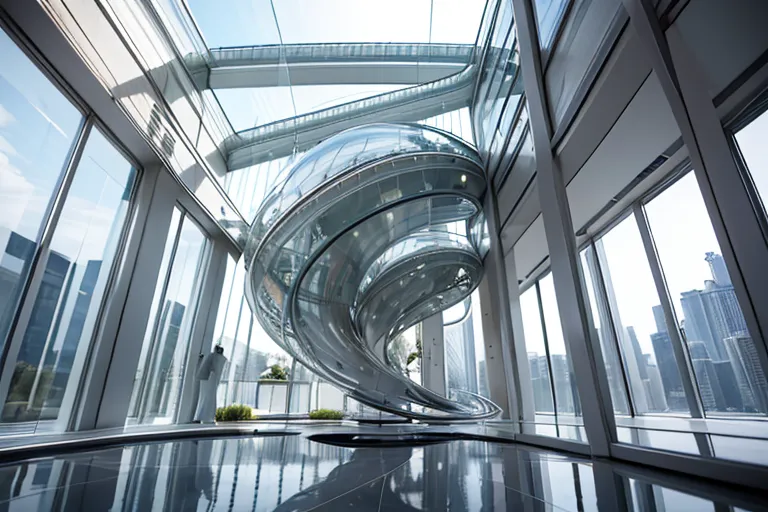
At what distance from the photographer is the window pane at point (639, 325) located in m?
6.09

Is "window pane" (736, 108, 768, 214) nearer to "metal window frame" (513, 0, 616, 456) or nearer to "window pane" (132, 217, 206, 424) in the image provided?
"metal window frame" (513, 0, 616, 456)

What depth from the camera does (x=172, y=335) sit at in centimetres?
729

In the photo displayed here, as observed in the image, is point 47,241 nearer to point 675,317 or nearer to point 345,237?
point 345,237

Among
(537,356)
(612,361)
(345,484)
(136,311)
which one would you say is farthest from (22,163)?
(537,356)

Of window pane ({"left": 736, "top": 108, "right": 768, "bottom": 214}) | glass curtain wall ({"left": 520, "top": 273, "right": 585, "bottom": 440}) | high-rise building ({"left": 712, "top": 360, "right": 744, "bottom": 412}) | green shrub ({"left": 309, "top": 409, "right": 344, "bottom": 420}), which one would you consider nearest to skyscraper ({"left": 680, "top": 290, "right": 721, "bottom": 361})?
high-rise building ({"left": 712, "top": 360, "right": 744, "bottom": 412})

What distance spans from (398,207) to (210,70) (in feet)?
18.2

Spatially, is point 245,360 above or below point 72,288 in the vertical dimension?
below

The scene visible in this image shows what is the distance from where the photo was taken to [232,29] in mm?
7309

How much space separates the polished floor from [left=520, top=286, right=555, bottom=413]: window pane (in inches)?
286

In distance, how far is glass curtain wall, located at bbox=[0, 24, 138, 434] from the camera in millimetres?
4074

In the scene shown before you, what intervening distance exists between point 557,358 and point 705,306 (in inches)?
163

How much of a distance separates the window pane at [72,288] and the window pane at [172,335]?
1.33 metres

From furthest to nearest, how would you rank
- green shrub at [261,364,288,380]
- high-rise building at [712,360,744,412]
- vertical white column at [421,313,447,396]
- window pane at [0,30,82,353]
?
vertical white column at [421,313,447,396]
green shrub at [261,364,288,380]
high-rise building at [712,360,744,412]
window pane at [0,30,82,353]

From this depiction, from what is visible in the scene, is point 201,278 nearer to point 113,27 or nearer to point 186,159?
point 186,159
